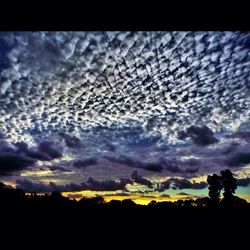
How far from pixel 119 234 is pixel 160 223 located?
6.53 metres

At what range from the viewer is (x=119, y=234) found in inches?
763

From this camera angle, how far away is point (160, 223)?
81.5 ft
